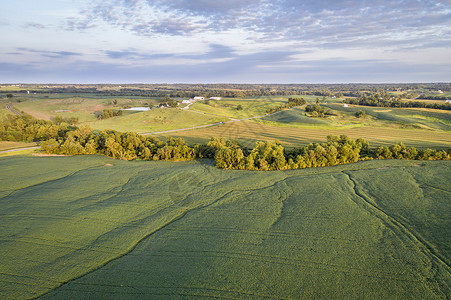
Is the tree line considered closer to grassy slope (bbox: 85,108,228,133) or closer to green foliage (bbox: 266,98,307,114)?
grassy slope (bbox: 85,108,228,133)

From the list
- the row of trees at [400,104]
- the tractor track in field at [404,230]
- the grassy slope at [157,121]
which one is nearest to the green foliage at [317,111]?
the row of trees at [400,104]

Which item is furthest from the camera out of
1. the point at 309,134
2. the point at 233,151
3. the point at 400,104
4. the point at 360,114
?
the point at 400,104

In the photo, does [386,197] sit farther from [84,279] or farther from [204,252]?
[84,279]

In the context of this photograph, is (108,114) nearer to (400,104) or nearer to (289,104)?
(289,104)

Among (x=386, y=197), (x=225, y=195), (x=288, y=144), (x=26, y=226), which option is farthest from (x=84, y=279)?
(x=288, y=144)

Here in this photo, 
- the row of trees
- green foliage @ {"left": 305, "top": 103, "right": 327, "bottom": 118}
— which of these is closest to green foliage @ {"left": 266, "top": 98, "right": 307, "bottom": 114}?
green foliage @ {"left": 305, "top": 103, "right": 327, "bottom": 118}

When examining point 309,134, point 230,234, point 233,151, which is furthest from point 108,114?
point 230,234
